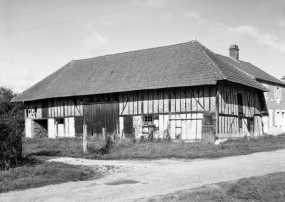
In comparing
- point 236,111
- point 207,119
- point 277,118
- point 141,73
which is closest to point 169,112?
point 207,119

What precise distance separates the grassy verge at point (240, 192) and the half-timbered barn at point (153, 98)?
15052 millimetres

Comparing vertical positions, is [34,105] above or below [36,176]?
above

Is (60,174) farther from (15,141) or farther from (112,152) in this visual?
(112,152)

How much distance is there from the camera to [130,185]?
390 inches

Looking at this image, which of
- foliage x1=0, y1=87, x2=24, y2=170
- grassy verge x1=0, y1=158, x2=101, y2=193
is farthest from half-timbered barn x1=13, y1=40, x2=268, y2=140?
foliage x1=0, y1=87, x2=24, y2=170

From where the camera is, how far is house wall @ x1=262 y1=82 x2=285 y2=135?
37562 mm

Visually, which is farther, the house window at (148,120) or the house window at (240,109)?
the house window at (240,109)

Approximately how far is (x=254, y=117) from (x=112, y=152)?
15534 millimetres

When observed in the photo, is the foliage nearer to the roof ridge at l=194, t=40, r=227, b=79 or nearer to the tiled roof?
the tiled roof

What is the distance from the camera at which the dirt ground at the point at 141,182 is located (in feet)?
28.2

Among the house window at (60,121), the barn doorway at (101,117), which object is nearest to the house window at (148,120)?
the barn doorway at (101,117)

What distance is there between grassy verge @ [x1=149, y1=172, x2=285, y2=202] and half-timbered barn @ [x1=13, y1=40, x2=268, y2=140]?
15.1 metres

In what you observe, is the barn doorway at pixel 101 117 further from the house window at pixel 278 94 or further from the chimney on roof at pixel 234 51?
the house window at pixel 278 94

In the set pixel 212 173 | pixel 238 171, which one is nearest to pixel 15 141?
pixel 212 173
